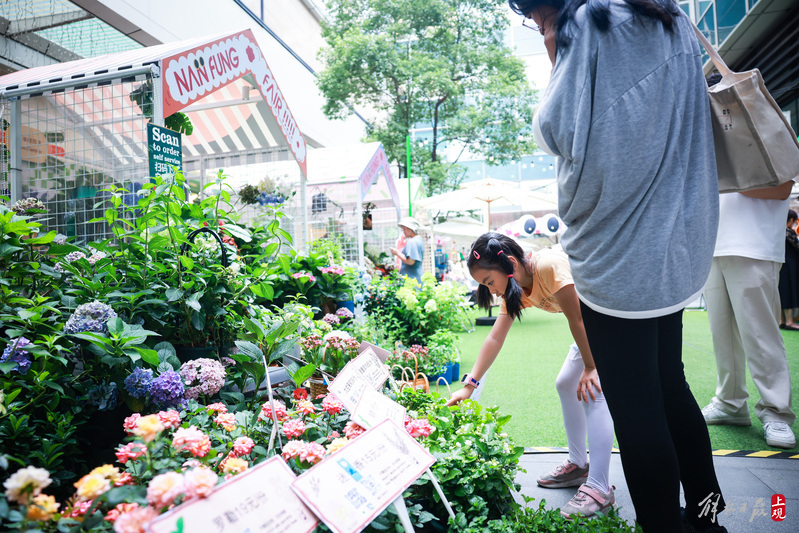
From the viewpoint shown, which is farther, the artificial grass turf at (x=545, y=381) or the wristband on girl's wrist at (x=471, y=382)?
the artificial grass turf at (x=545, y=381)

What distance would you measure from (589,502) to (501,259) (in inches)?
34.4

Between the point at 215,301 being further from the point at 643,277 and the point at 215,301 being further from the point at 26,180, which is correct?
the point at 26,180

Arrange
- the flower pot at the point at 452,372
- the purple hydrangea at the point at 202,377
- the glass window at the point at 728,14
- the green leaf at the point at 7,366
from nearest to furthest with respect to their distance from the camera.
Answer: the green leaf at the point at 7,366 → the purple hydrangea at the point at 202,377 → the flower pot at the point at 452,372 → the glass window at the point at 728,14

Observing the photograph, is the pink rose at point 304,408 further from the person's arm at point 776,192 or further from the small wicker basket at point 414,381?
the person's arm at point 776,192

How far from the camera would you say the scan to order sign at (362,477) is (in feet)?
2.38

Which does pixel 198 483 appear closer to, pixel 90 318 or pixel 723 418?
pixel 90 318

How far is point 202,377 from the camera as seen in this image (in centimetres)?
120

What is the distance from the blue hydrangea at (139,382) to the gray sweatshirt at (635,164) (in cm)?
101

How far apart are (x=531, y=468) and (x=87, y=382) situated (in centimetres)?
171

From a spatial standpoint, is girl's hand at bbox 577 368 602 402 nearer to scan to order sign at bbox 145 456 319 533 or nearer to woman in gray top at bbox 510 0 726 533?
woman in gray top at bbox 510 0 726 533

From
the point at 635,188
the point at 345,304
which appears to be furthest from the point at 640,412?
the point at 345,304

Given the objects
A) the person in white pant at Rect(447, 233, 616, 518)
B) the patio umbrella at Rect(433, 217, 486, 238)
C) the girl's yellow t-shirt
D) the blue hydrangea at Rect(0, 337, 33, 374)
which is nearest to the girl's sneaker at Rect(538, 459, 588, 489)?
the person in white pant at Rect(447, 233, 616, 518)

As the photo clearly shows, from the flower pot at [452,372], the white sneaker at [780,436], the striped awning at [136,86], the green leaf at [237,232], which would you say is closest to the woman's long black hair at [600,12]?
the green leaf at [237,232]

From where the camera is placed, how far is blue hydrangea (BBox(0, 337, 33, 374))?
1.03m
